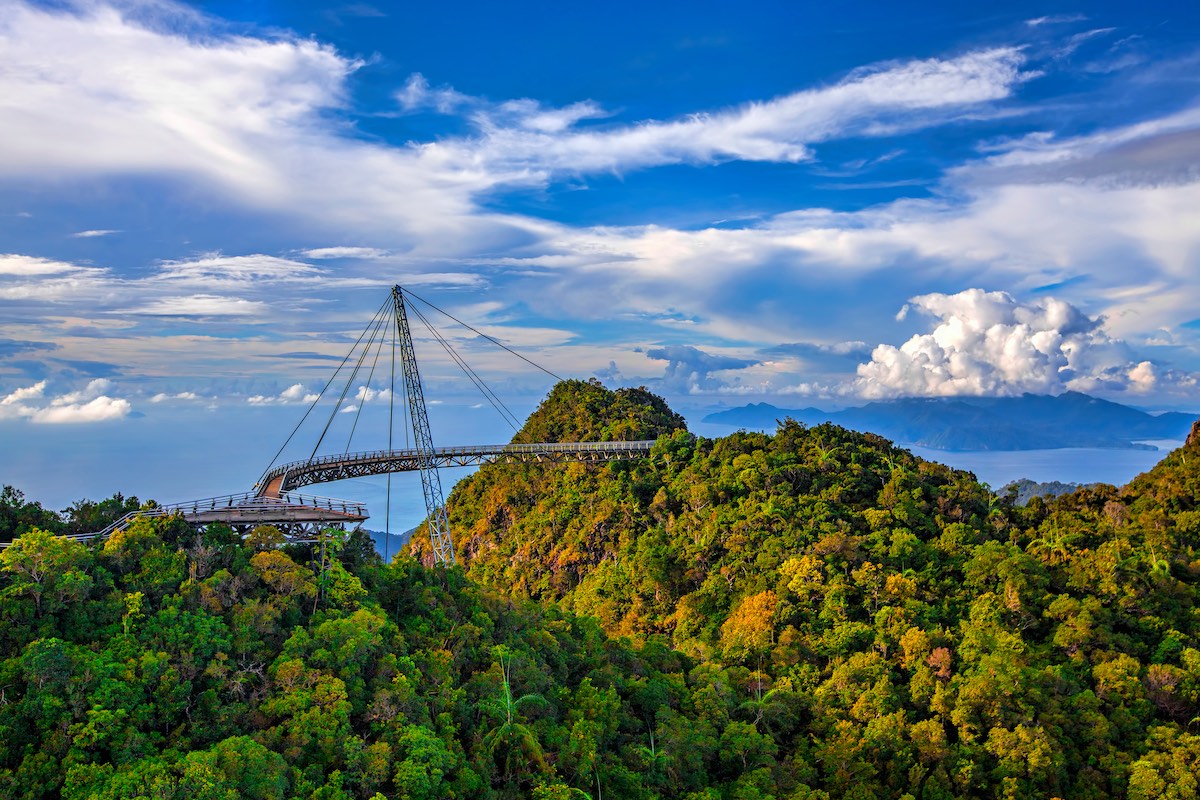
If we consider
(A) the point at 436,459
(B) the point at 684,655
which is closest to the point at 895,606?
(B) the point at 684,655

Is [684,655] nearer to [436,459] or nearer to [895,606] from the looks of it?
[895,606]

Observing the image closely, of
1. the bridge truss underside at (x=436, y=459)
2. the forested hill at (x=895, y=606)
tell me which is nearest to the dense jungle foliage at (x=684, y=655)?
the forested hill at (x=895, y=606)

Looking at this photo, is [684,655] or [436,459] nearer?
[684,655]

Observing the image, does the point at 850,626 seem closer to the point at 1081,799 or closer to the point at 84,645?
the point at 1081,799

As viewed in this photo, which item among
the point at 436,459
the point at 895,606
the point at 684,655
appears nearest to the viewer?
the point at 684,655

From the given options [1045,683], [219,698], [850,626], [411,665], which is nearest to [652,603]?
[850,626]

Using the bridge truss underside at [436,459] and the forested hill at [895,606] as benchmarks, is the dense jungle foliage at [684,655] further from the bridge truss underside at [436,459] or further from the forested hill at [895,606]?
the bridge truss underside at [436,459]

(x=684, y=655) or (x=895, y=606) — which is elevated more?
(x=895, y=606)
